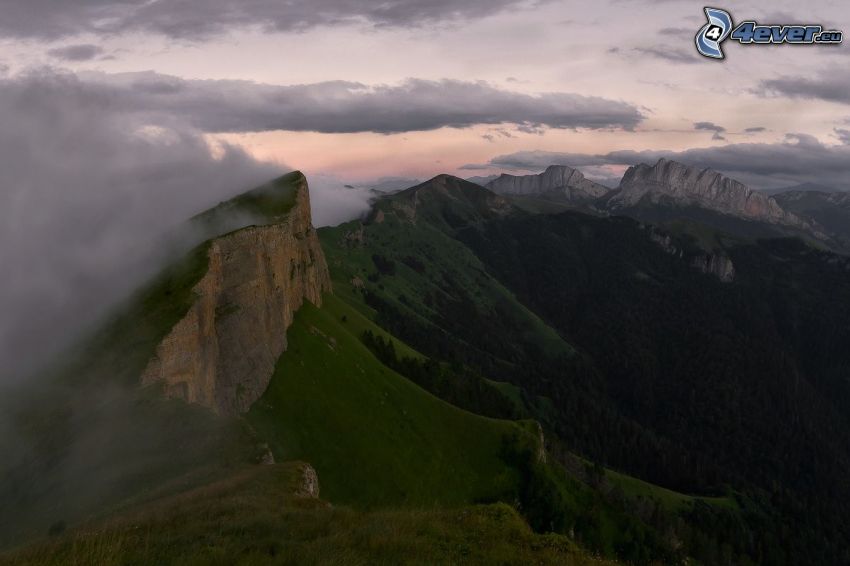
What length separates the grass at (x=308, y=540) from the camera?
1631 centimetres

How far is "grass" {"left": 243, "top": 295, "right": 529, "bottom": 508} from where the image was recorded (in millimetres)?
85188

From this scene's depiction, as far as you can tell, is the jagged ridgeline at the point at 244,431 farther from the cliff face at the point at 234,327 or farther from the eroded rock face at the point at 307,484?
the eroded rock face at the point at 307,484

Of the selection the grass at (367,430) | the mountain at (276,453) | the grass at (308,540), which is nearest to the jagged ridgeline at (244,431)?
the grass at (308,540)

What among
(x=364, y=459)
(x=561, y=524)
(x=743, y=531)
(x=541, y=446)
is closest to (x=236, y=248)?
(x=364, y=459)

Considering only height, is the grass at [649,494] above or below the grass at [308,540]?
below

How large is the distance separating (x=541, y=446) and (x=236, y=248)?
79.9 meters

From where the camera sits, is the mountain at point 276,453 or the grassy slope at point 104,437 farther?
the grassy slope at point 104,437

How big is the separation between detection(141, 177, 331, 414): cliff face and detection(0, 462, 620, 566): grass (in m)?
47.3

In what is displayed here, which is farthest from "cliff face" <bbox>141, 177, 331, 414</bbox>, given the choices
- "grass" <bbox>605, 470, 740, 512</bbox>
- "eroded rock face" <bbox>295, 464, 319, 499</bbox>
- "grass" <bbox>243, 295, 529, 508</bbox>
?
"grass" <bbox>605, 470, 740, 512</bbox>

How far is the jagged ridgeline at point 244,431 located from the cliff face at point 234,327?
31 cm

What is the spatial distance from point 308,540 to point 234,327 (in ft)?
247

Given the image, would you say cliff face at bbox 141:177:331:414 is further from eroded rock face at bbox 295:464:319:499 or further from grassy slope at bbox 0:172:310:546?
eroded rock face at bbox 295:464:319:499

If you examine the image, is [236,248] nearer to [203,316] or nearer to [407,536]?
[203,316]

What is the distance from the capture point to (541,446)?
397ft
